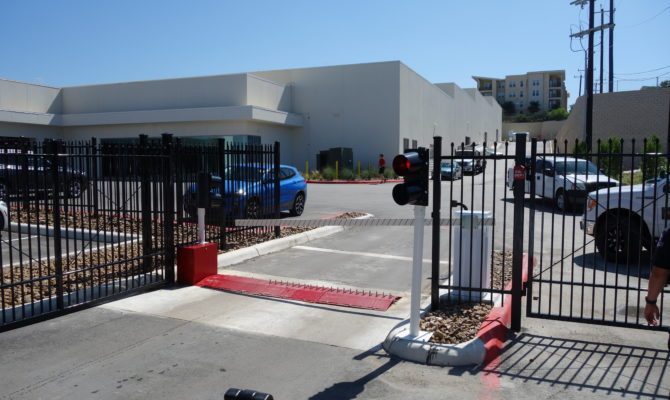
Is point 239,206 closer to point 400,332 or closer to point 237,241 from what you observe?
point 237,241

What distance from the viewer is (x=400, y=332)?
584cm

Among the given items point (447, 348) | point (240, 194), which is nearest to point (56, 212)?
point (447, 348)

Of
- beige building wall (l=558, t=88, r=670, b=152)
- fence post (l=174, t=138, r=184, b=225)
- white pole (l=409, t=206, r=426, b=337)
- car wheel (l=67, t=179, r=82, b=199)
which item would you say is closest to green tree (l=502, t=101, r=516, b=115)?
beige building wall (l=558, t=88, r=670, b=152)

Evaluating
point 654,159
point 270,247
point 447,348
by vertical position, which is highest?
point 654,159

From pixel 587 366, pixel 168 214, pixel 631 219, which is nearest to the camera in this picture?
pixel 587 366

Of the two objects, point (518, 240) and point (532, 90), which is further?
point (532, 90)

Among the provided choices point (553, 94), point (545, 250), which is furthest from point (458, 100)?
point (553, 94)

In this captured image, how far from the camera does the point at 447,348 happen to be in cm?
546

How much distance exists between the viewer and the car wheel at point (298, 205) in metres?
16.6

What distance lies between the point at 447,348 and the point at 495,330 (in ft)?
2.65

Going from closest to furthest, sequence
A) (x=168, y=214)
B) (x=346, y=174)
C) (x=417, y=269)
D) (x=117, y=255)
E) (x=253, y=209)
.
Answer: (x=417, y=269), (x=168, y=214), (x=117, y=255), (x=253, y=209), (x=346, y=174)

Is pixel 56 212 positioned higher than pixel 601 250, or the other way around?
pixel 56 212

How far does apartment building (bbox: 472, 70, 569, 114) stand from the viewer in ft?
465

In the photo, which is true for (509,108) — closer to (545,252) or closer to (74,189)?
(545,252)
